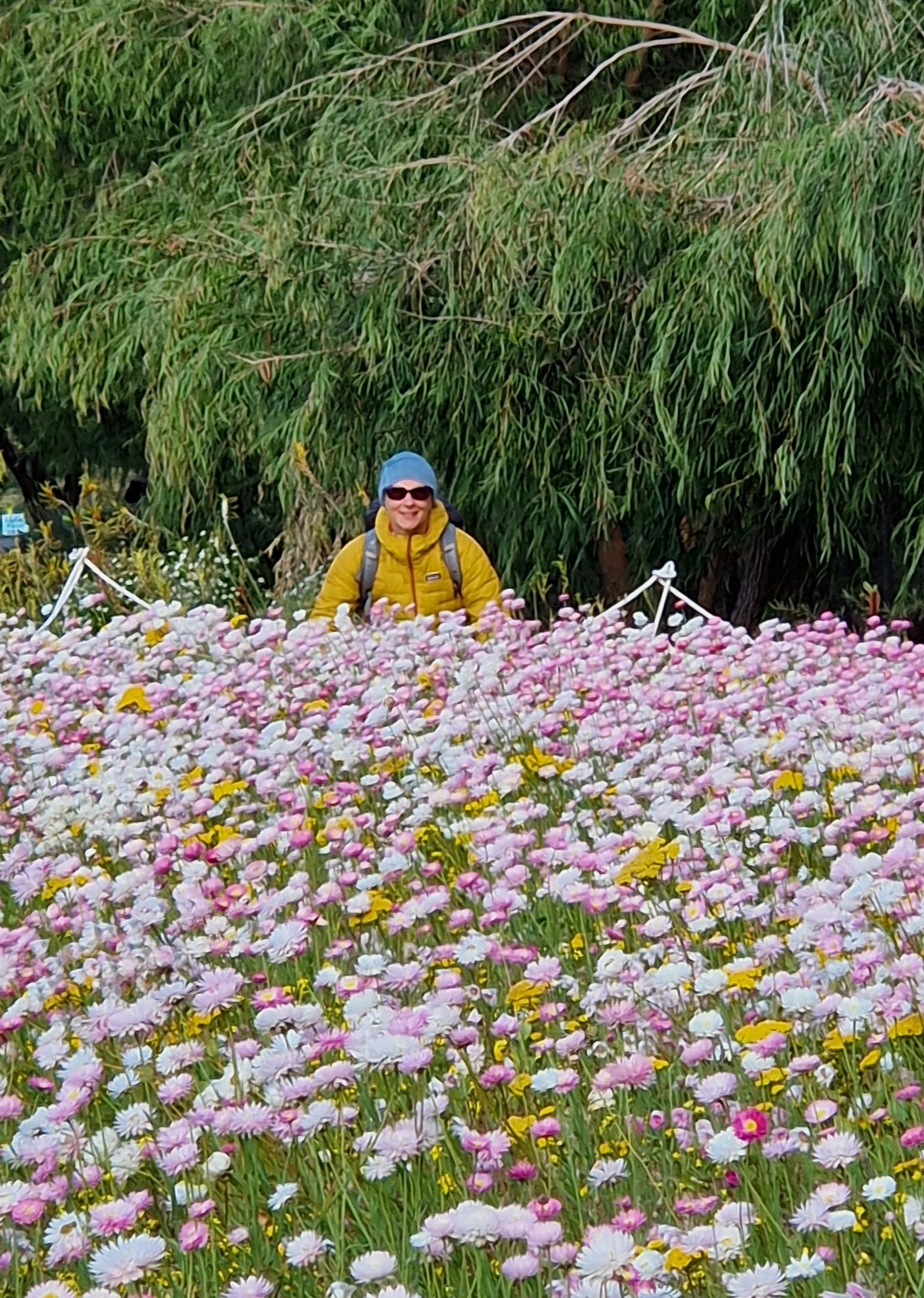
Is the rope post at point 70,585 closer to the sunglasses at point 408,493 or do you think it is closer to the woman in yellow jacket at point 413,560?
the woman in yellow jacket at point 413,560

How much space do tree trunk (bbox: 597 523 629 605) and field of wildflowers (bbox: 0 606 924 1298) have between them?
338cm

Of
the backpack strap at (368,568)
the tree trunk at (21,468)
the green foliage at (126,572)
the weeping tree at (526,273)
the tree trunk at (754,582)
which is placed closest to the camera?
the weeping tree at (526,273)

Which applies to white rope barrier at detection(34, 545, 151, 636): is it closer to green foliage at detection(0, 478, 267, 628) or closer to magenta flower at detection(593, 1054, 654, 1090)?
green foliage at detection(0, 478, 267, 628)

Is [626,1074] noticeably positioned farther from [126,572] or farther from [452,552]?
[126,572]

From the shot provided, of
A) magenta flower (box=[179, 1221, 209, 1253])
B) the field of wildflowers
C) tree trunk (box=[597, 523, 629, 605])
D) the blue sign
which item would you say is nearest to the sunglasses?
tree trunk (box=[597, 523, 629, 605])

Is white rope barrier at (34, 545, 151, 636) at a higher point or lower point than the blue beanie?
lower

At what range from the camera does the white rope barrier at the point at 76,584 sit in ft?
23.4

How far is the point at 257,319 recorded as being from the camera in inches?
309

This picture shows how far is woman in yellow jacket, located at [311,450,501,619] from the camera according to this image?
6.38 m

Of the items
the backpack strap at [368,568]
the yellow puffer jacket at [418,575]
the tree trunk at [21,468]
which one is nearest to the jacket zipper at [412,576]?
the yellow puffer jacket at [418,575]

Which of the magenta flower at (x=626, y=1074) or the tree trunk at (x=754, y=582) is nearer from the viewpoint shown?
the magenta flower at (x=626, y=1074)

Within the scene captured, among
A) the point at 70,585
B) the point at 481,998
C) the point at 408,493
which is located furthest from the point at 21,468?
the point at 481,998

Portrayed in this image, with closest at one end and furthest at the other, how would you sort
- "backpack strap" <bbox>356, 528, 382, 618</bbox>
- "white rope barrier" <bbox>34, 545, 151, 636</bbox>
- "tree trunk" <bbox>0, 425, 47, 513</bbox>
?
"backpack strap" <bbox>356, 528, 382, 618</bbox> → "white rope barrier" <bbox>34, 545, 151, 636</bbox> → "tree trunk" <bbox>0, 425, 47, 513</bbox>

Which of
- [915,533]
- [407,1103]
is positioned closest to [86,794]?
[407,1103]
